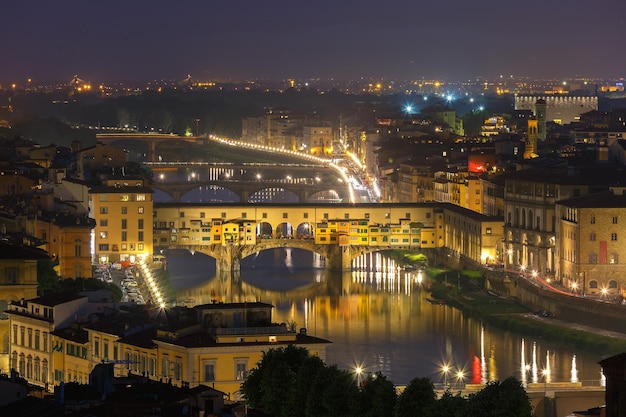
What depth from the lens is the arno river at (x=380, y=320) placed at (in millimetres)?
23062

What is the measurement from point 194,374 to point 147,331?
3.87 ft

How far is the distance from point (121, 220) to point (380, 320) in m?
7.48

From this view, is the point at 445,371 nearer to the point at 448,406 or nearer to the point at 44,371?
the point at 44,371

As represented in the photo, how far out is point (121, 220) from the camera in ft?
112

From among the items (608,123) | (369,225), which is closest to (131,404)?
(369,225)

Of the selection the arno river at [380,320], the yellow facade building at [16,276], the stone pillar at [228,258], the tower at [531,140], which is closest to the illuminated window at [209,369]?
the yellow facade building at [16,276]

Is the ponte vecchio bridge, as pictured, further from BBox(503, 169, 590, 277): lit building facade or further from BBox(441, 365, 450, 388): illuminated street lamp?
BBox(441, 365, 450, 388): illuminated street lamp

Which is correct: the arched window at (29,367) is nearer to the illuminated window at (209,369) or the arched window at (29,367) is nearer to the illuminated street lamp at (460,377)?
the illuminated window at (209,369)

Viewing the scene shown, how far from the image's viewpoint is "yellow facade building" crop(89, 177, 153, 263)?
110 ft

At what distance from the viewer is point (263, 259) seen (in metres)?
37.3

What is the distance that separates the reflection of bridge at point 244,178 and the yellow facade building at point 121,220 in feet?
37.5

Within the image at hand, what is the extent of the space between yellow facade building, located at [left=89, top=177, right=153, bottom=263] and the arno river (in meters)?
0.70

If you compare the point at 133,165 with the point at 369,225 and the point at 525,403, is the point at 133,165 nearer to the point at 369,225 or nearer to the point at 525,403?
the point at 369,225

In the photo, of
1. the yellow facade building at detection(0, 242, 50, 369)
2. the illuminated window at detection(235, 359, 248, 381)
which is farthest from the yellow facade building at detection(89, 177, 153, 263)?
the illuminated window at detection(235, 359, 248, 381)
